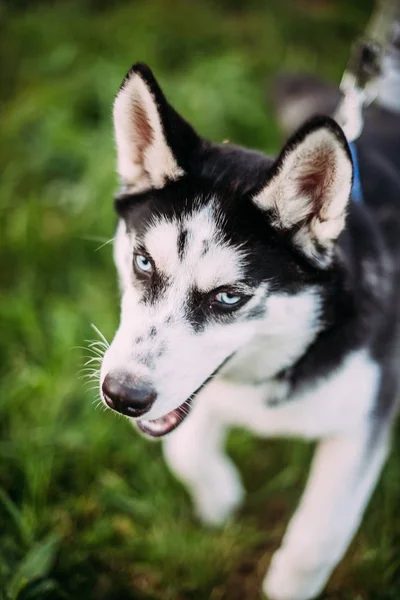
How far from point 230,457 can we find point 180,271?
4.89ft

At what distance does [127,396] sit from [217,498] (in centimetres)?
126

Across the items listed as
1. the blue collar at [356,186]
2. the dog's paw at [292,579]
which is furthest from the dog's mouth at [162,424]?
the blue collar at [356,186]

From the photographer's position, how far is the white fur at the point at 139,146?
200 centimetres

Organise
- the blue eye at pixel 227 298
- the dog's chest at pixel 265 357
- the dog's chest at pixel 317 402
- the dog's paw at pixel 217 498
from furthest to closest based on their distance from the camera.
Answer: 1. the dog's paw at pixel 217 498
2. the dog's chest at pixel 317 402
3. the dog's chest at pixel 265 357
4. the blue eye at pixel 227 298

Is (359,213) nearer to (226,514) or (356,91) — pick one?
(356,91)

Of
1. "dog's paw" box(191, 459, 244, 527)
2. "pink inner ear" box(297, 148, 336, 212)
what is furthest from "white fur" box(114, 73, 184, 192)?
"dog's paw" box(191, 459, 244, 527)

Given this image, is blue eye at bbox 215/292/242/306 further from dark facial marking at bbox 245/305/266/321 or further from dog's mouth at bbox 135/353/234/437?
dog's mouth at bbox 135/353/234/437

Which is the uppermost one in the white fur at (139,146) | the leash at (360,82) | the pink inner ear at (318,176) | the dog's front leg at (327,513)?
the leash at (360,82)

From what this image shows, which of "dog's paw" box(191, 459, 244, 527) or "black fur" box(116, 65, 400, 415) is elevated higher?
"black fur" box(116, 65, 400, 415)

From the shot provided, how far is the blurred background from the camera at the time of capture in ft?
8.57

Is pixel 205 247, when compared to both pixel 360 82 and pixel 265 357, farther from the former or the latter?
pixel 360 82

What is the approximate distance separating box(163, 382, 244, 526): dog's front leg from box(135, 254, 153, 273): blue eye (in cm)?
75

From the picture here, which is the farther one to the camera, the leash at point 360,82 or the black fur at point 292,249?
the leash at point 360,82

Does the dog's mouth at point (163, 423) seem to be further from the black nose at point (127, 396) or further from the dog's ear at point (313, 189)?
the dog's ear at point (313, 189)
